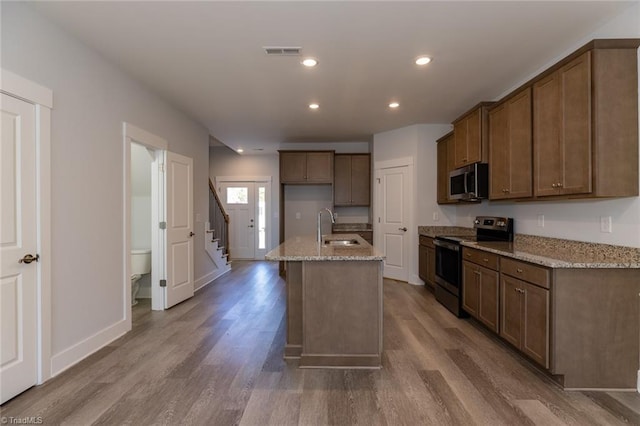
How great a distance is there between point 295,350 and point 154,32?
9.20 feet

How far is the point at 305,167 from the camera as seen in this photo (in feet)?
20.6

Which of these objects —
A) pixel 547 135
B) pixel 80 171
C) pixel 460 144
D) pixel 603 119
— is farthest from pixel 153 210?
pixel 603 119

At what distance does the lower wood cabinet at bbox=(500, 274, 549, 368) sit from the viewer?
90.4 inches

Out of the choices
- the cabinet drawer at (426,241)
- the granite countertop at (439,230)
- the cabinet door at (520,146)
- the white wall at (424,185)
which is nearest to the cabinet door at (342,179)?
the white wall at (424,185)

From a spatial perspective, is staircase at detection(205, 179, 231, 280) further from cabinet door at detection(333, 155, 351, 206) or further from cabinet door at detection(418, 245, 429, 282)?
cabinet door at detection(418, 245, 429, 282)

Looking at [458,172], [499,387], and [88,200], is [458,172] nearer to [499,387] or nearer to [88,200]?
[499,387]

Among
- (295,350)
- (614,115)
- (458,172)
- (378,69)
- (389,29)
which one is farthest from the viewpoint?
(458,172)

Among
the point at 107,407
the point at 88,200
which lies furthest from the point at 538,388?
the point at 88,200

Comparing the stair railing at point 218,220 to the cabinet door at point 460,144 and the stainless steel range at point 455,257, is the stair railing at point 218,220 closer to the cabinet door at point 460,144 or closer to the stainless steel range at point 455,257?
the stainless steel range at point 455,257

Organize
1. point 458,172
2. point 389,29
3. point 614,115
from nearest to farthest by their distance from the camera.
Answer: point 614,115, point 389,29, point 458,172

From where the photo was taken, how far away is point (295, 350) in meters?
2.75

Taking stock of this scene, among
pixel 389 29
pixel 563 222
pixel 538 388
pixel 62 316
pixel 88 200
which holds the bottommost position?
pixel 538 388

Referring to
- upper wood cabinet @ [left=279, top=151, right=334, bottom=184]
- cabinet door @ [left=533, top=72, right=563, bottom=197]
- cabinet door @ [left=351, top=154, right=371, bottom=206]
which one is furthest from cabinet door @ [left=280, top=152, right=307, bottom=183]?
cabinet door @ [left=533, top=72, right=563, bottom=197]

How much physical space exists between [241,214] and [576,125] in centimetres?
692
